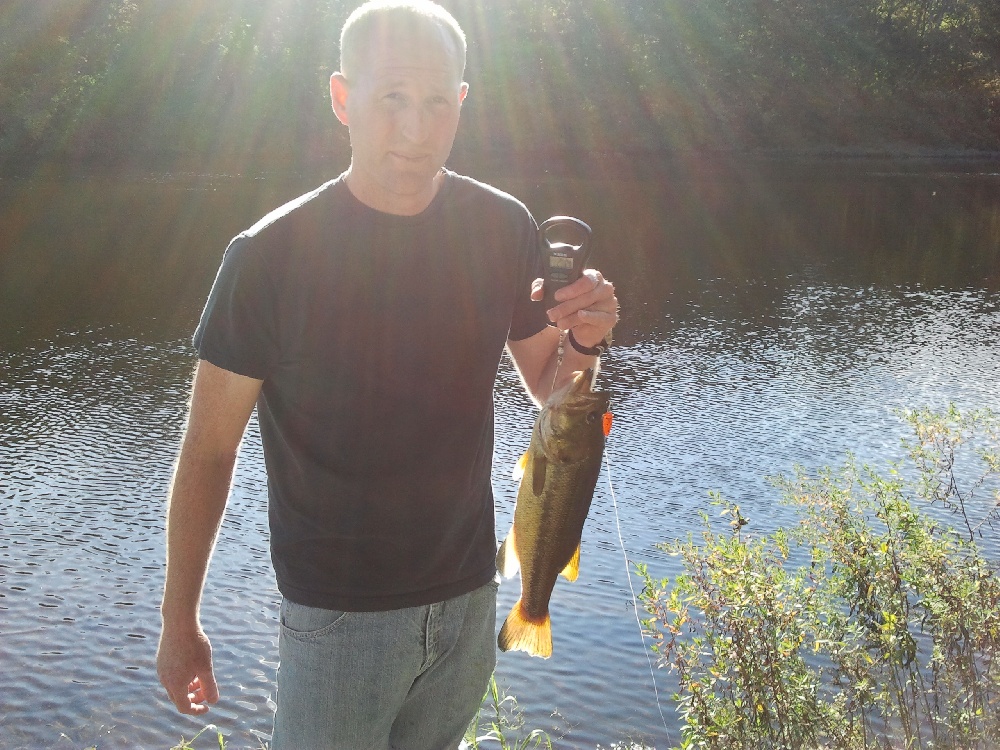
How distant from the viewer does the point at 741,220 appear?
117 feet

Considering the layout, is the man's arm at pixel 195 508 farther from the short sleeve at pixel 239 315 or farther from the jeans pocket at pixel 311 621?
the jeans pocket at pixel 311 621

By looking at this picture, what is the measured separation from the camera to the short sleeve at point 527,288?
114 inches

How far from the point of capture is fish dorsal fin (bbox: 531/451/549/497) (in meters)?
2.49

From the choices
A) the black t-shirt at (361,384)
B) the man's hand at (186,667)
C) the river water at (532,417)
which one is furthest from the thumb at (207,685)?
the river water at (532,417)

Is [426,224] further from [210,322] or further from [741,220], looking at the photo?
[741,220]

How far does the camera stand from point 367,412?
2586 millimetres

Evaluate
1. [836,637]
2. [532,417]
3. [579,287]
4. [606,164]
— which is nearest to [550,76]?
[606,164]

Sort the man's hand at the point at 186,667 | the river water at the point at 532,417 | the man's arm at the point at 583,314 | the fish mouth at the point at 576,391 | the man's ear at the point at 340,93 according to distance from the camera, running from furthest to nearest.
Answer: the river water at the point at 532,417 → the man's ear at the point at 340,93 → the man's hand at the point at 186,667 → the man's arm at the point at 583,314 → the fish mouth at the point at 576,391

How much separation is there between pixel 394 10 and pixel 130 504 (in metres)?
10.1

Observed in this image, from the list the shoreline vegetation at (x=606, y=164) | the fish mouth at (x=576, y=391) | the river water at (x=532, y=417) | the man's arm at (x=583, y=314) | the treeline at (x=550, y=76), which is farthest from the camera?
the treeline at (x=550, y=76)

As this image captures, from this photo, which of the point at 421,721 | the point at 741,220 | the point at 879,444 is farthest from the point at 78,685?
the point at 741,220

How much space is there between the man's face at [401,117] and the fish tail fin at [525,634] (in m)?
1.04

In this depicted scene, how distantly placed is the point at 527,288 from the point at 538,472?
0.61 m

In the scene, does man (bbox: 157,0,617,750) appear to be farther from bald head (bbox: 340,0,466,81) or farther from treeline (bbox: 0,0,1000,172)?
treeline (bbox: 0,0,1000,172)
